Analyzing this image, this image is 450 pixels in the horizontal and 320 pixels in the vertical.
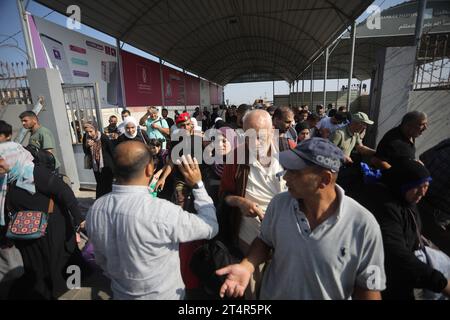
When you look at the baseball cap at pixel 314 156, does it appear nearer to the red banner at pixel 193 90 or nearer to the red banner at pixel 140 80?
A: the red banner at pixel 140 80

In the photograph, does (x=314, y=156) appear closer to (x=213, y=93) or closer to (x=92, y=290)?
(x=92, y=290)

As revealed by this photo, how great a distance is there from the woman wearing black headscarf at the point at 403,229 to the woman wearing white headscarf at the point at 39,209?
272cm

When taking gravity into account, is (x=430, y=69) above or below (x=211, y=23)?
below

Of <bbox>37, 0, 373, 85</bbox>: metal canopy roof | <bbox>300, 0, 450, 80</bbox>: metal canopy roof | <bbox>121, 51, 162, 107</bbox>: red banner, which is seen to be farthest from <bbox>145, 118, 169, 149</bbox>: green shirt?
<bbox>300, 0, 450, 80</bbox>: metal canopy roof

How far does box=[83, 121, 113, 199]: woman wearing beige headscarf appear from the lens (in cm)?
430

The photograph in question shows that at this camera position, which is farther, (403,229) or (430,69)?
(430,69)

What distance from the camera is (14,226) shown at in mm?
2064

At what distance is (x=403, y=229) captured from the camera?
1.66m

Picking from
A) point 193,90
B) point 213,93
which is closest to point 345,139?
point 193,90

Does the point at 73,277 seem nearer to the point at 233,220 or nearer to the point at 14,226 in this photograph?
the point at 14,226

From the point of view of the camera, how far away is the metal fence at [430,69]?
217 inches

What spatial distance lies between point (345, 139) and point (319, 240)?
3315 mm

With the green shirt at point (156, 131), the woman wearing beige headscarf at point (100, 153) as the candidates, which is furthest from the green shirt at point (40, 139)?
the green shirt at point (156, 131)

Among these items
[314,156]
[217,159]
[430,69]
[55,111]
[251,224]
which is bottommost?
[251,224]
